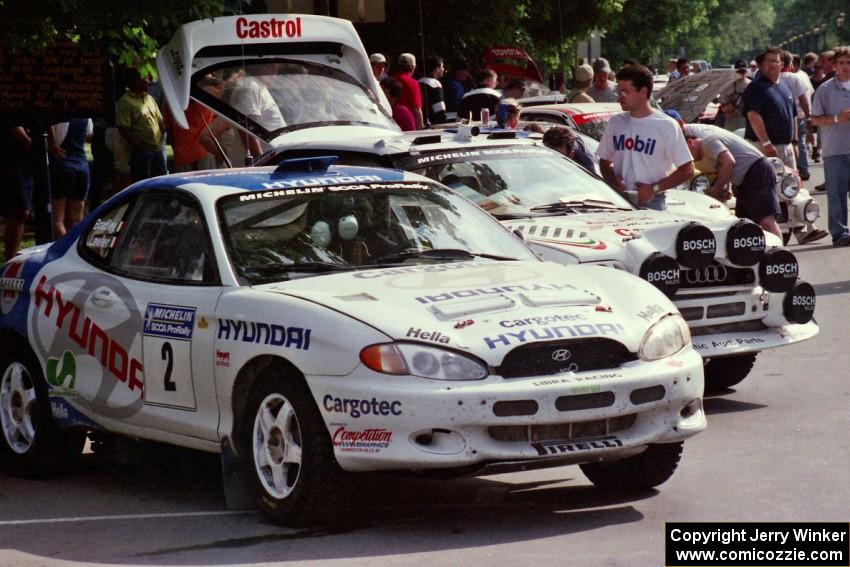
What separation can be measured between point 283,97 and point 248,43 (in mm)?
625

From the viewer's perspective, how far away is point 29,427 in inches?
344

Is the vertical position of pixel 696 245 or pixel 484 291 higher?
pixel 484 291

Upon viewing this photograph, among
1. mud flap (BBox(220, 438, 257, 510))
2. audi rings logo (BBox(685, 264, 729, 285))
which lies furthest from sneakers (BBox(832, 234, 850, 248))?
mud flap (BBox(220, 438, 257, 510))

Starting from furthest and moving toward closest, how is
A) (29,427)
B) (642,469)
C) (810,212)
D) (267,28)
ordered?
1. (810,212)
2. (267,28)
3. (29,427)
4. (642,469)

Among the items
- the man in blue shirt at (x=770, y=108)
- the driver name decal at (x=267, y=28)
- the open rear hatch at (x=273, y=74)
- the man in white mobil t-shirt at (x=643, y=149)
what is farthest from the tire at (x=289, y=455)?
the man in blue shirt at (x=770, y=108)

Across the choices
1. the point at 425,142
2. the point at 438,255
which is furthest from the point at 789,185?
the point at 438,255

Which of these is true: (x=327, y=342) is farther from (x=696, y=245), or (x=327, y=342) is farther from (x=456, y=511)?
(x=696, y=245)

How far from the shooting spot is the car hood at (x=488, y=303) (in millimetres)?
6766

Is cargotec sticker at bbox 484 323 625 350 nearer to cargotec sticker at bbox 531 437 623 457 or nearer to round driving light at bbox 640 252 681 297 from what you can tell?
cargotec sticker at bbox 531 437 623 457

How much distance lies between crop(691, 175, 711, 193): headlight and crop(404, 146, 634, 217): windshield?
229 inches

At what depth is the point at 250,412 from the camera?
7.15 meters

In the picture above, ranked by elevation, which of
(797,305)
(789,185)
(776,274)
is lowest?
(789,185)

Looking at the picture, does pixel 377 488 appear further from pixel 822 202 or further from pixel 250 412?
pixel 822 202

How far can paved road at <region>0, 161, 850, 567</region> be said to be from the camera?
6637 mm
